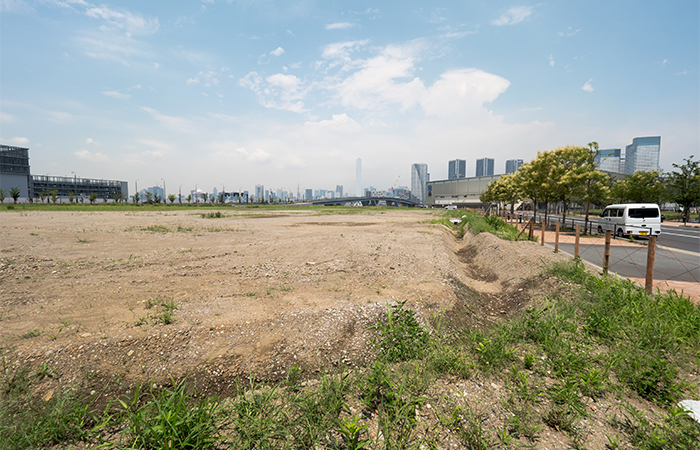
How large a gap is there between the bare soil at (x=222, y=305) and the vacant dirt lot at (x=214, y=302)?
3cm

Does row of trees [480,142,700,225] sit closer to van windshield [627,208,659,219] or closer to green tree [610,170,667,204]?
green tree [610,170,667,204]

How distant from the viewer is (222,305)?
6.25 metres

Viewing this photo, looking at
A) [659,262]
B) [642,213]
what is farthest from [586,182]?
[659,262]

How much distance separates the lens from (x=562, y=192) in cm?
2552

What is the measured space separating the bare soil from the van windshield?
11.7 metres

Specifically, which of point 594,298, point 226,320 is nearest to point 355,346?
point 226,320

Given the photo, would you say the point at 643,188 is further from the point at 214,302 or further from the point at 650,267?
the point at 214,302

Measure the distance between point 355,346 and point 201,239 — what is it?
14659mm

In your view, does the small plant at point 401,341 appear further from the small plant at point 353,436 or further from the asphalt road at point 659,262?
the asphalt road at point 659,262

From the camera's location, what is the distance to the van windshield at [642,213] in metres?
17.7

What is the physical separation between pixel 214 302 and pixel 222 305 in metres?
0.35

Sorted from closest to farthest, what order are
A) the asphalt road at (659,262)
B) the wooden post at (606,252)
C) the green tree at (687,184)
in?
the wooden post at (606,252)
the asphalt road at (659,262)
the green tree at (687,184)

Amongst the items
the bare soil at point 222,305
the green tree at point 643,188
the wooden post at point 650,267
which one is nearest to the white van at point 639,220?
the bare soil at point 222,305

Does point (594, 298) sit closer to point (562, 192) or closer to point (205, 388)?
point (205, 388)
